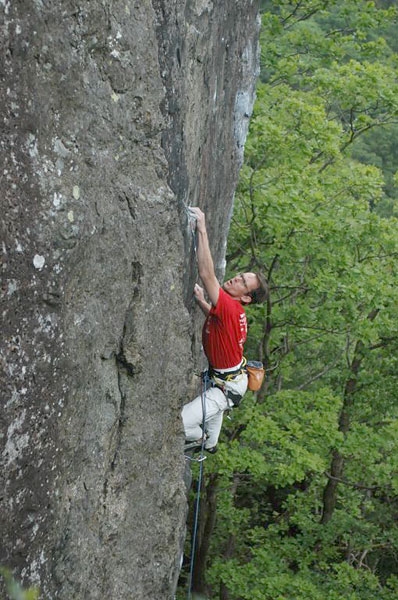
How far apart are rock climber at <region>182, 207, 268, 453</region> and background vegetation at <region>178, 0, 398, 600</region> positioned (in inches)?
231

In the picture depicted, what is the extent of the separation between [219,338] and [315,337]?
9391 mm

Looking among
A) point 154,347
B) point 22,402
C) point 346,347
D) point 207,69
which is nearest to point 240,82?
point 207,69

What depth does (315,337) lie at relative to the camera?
1719 centimetres

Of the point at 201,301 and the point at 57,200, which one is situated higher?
the point at 57,200

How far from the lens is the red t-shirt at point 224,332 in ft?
25.6

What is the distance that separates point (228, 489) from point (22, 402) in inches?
595

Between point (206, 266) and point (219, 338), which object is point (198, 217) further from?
point (219, 338)

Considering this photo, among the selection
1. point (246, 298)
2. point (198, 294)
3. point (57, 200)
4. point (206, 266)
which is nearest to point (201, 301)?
point (198, 294)

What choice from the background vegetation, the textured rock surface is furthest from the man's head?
the background vegetation

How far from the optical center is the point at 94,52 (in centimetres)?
534

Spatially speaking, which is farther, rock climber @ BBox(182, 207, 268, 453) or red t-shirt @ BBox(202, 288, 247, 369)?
red t-shirt @ BBox(202, 288, 247, 369)

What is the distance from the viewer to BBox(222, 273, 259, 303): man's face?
812cm

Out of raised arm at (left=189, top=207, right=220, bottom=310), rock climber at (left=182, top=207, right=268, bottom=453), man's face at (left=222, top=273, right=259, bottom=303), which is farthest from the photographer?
man's face at (left=222, top=273, right=259, bottom=303)

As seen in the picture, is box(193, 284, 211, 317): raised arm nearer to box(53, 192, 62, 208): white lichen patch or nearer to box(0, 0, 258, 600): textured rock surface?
box(0, 0, 258, 600): textured rock surface
